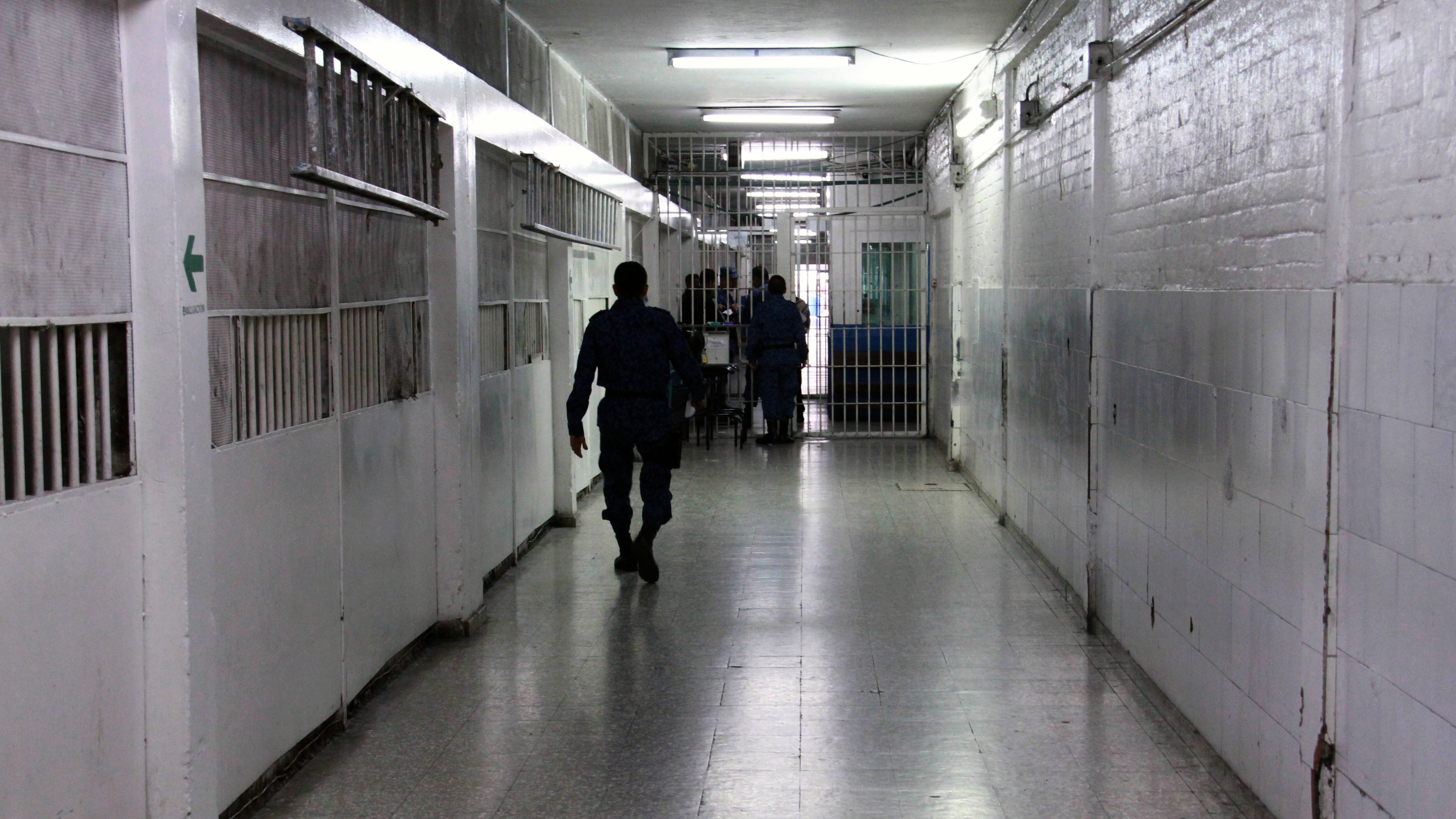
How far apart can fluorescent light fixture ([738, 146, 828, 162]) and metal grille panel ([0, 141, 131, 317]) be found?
36.3 feet

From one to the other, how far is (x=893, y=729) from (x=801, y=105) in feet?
27.8

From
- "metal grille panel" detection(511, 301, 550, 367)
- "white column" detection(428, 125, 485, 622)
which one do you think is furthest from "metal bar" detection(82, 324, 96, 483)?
"metal grille panel" detection(511, 301, 550, 367)

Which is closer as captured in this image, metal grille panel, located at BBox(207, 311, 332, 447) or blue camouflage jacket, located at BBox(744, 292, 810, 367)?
metal grille panel, located at BBox(207, 311, 332, 447)

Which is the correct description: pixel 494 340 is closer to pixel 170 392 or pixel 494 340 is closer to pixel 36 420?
pixel 170 392

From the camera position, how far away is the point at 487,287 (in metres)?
6.80

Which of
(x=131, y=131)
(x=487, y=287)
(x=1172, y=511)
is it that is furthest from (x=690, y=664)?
(x=131, y=131)

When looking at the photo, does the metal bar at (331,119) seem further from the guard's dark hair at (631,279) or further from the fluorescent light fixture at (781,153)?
the fluorescent light fixture at (781,153)

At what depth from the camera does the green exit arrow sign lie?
3150 millimetres

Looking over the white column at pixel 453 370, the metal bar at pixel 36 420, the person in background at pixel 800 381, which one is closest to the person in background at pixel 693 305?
the person in background at pixel 800 381

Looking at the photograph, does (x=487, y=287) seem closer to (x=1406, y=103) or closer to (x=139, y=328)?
(x=139, y=328)

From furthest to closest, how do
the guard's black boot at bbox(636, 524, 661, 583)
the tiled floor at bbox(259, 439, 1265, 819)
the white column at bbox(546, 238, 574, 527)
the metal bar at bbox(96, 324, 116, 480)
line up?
the white column at bbox(546, 238, 574, 527) < the guard's black boot at bbox(636, 524, 661, 583) < the tiled floor at bbox(259, 439, 1265, 819) < the metal bar at bbox(96, 324, 116, 480)

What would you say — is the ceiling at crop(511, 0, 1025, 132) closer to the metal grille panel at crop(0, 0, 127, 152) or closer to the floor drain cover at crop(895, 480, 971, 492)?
the floor drain cover at crop(895, 480, 971, 492)

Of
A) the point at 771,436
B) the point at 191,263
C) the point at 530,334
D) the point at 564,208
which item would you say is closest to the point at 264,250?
the point at 191,263

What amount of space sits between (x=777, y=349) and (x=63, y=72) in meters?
10.1
